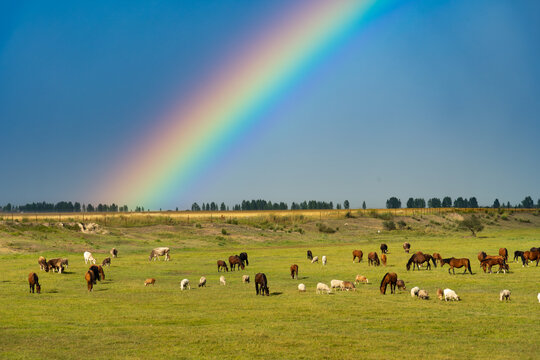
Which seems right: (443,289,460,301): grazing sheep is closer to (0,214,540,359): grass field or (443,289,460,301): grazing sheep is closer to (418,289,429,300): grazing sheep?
(0,214,540,359): grass field

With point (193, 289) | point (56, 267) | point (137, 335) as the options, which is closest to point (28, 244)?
point (56, 267)

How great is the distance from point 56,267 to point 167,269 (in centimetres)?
902

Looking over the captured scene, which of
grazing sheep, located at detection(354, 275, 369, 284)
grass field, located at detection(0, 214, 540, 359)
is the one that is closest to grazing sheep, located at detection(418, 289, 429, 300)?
grass field, located at detection(0, 214, 540, 359)

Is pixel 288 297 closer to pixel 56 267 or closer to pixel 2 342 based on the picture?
pixel 2 342

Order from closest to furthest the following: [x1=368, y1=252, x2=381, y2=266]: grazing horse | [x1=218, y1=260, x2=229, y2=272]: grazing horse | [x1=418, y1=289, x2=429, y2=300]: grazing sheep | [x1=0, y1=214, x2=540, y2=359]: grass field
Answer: [x1=0, y1=214, x2=540, y2=359]: grass field → [x1=418, y1=289, x2=429, y2=300]: grazing sheep → [x1=218, y1=260, x2=229, y2=272]: grazing horse → [x1=368, y1=252, x2=381, y2=266]: grazing horse

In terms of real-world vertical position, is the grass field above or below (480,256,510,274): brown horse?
below

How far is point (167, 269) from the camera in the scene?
50.0 m

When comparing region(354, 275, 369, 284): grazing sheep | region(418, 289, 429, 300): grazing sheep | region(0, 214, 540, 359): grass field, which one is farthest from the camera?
region(354, 275, 369, 284): grazing sheep

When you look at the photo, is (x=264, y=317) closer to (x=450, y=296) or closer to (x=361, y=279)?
(x=450, y=296)

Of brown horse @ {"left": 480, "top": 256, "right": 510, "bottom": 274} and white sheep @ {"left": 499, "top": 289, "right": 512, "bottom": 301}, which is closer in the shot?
white sheep @ {"left": 499, "top": 289, "right": 512, "bottom": 301}

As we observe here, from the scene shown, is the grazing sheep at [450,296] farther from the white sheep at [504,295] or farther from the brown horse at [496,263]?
the brown horse at [496,263]

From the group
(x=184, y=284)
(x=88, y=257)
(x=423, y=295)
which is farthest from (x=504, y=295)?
(x=88, y=257)

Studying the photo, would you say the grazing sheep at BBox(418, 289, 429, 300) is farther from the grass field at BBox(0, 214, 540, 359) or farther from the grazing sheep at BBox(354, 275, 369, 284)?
the grazing sheep at BBox(354, 275, 369, 284)

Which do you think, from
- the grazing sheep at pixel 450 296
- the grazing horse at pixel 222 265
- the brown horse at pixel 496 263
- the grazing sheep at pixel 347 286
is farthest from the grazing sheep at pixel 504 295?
the grazing horse at pixel 222 265
